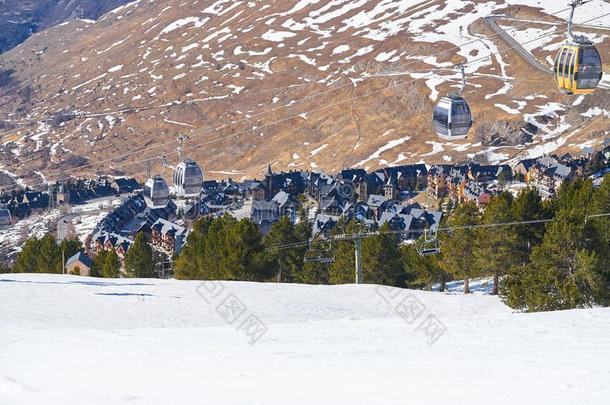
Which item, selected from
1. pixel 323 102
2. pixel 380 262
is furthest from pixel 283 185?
pixel 380 262

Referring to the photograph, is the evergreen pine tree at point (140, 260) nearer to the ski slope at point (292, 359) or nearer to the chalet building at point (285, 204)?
the ski slope at point (292, 359)

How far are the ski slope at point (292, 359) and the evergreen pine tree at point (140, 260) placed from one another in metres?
22.0

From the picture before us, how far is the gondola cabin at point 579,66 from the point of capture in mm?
27141

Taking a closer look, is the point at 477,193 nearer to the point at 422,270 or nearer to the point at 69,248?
the point at 422,270

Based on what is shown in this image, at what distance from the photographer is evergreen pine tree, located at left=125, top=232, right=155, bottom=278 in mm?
50188

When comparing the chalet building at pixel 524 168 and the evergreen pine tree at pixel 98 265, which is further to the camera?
the chalet building at pixel 524 168

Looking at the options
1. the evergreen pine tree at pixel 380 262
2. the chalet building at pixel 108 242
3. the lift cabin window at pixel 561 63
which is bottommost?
the chalet building at pixel 108 242

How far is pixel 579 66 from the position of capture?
27.2 metres

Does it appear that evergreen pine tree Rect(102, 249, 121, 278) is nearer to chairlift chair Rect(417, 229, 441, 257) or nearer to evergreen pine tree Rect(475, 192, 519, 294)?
chairlift chair Rect(417, 229, 441, 257)

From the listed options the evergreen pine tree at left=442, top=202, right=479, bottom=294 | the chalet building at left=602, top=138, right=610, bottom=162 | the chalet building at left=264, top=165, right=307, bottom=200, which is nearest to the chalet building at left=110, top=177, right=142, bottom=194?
the chalet building at left=264, top=165, right=307, bottom=200

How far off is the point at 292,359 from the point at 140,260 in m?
35.0

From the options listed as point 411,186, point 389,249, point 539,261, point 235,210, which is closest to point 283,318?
point 539,261

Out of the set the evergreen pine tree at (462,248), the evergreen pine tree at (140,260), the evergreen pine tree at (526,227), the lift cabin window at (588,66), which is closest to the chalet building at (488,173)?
the evergreen pine tree at (140,260)

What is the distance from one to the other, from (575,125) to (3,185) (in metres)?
100
